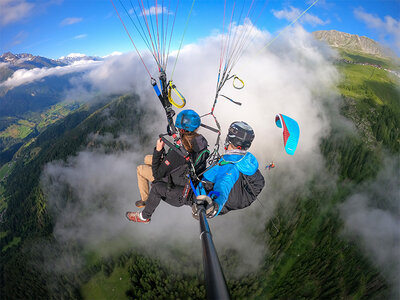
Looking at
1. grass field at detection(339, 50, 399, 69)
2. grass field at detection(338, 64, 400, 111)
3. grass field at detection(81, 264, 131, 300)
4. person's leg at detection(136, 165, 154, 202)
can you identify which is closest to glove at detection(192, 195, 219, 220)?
person's leg at detection(136, 165, 154, 202)

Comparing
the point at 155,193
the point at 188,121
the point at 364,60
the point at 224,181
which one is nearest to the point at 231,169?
the point at 224,181

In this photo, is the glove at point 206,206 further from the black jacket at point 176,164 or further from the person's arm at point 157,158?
the person's arm at point 157,158

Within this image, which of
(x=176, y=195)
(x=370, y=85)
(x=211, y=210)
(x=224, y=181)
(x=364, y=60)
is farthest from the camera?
(x=364, y=60)

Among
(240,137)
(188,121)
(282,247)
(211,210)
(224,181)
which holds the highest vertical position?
(188,121)

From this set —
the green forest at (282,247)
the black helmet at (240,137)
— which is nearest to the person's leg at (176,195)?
the black helmet at (240,137)

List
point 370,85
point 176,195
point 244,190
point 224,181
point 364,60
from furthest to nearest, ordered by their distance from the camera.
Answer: point 364,60
point 370,85
point 176,195
point 244,190
point 224,181


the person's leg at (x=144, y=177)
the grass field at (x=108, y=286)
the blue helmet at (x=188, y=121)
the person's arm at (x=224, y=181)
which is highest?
the blue helmet at (x=188, y=121)

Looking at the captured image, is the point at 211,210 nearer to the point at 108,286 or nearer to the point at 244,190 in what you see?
the point at 244,190
